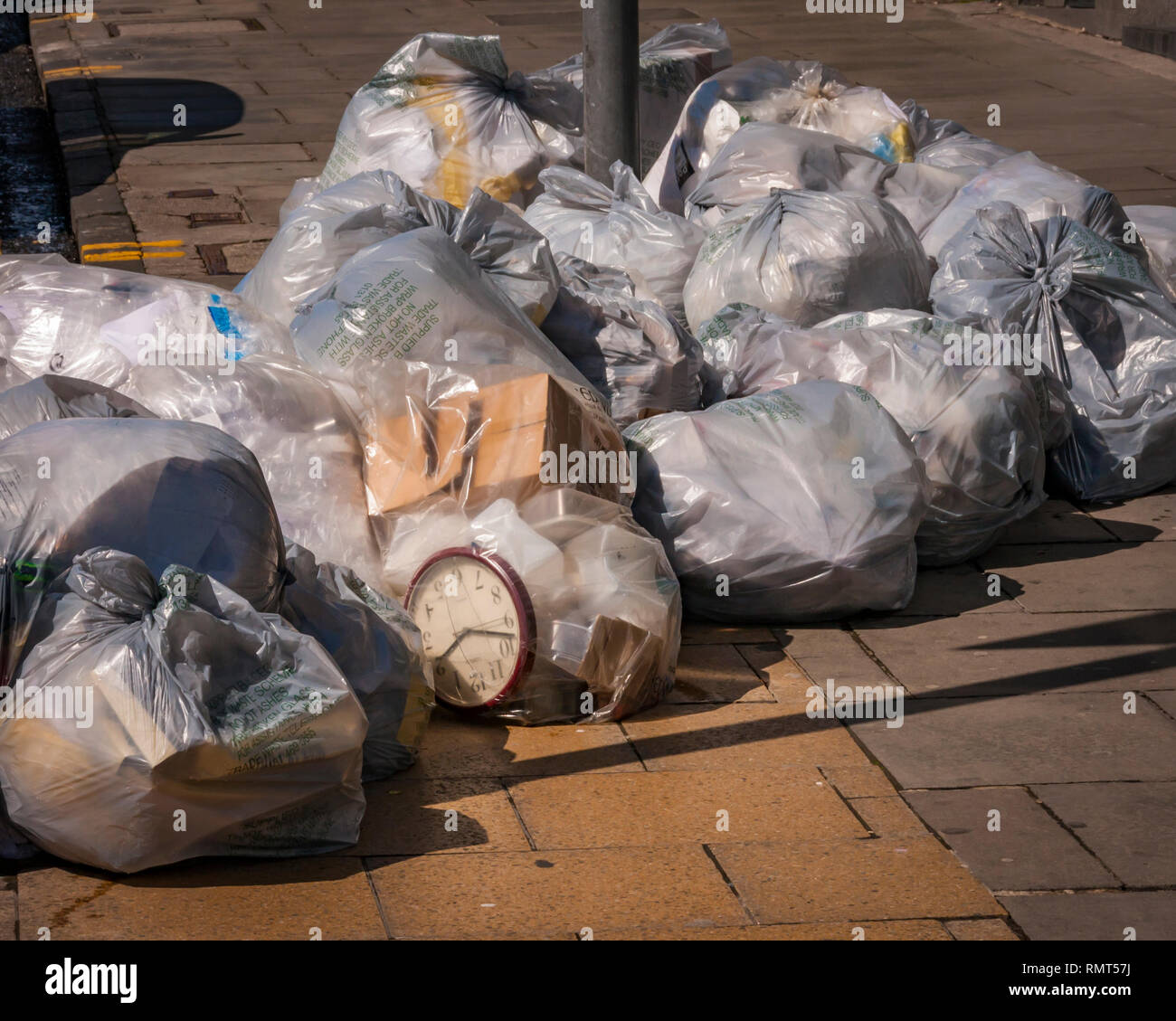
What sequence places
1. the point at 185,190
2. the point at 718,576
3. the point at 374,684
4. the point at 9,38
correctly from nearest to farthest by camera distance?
the point at 374,684 → the point at 718,576 → the point at 185,190 → the point at 9,38

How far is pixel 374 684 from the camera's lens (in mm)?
3404

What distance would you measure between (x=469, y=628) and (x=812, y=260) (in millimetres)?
2138

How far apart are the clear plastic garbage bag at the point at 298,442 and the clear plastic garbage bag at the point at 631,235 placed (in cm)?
179

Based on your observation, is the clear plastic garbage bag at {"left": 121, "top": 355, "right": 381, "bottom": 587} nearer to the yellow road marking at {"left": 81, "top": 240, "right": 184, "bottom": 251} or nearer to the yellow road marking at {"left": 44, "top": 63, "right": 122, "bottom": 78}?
the yellow road marking at {"left": 81, "top": 240, "right": 184, "bottom": 251}

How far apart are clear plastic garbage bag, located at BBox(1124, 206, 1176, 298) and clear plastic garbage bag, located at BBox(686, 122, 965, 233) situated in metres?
0.72

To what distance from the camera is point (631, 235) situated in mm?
5605

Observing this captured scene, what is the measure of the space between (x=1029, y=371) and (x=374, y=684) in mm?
2525

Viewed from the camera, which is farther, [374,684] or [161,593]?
[374,684]

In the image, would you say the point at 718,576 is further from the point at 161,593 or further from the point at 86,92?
the point at 86,92

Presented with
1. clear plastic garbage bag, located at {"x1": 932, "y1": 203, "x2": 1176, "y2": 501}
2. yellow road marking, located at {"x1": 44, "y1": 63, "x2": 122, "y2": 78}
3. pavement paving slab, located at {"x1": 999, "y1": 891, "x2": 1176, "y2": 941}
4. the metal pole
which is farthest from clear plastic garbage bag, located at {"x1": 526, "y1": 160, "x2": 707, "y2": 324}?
yellow road marking, located at {"x1": 44, "y1": 63, "x2": 122, "y2": 78}

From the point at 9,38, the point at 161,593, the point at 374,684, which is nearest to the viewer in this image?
the point at 161,593

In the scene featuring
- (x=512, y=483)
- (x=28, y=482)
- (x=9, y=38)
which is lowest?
(x=9, y=38)

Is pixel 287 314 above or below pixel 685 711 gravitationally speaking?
above

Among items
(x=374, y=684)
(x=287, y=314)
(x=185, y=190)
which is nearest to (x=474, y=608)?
(x=374, y=684)
